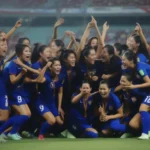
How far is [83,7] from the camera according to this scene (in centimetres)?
947

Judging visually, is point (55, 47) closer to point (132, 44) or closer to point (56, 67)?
point (56, 67)

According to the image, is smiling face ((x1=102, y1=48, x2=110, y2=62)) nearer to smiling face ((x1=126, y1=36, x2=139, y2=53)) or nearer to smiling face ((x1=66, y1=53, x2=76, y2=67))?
smiling face ((x1=126, y1=36, x2=139, y2=53))

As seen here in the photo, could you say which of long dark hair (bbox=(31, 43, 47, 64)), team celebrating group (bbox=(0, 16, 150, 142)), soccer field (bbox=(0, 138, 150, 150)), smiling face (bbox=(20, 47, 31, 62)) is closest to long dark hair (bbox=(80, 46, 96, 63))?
team celebrating group (bbox=(0, 16, 150, 142))

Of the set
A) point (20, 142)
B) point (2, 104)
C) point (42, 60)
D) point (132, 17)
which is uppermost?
point (132, 17)

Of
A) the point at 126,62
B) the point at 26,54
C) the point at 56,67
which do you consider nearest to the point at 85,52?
the point at 56,67

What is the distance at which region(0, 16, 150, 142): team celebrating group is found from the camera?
5133 mm

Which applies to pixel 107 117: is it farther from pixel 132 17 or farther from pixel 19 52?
pixel 132 17

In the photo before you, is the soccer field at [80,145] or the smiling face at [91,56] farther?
the smiling face at [91,56]

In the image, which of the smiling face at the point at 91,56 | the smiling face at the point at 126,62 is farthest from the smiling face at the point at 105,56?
the smiling face at the point at 126,62

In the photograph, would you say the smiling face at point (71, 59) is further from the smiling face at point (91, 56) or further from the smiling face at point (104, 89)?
the smiling face at point (104, 89)

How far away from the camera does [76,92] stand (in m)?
5.44

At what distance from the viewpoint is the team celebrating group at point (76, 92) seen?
5.13m

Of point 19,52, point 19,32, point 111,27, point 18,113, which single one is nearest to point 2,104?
point 18,113

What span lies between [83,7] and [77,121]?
448 cm
